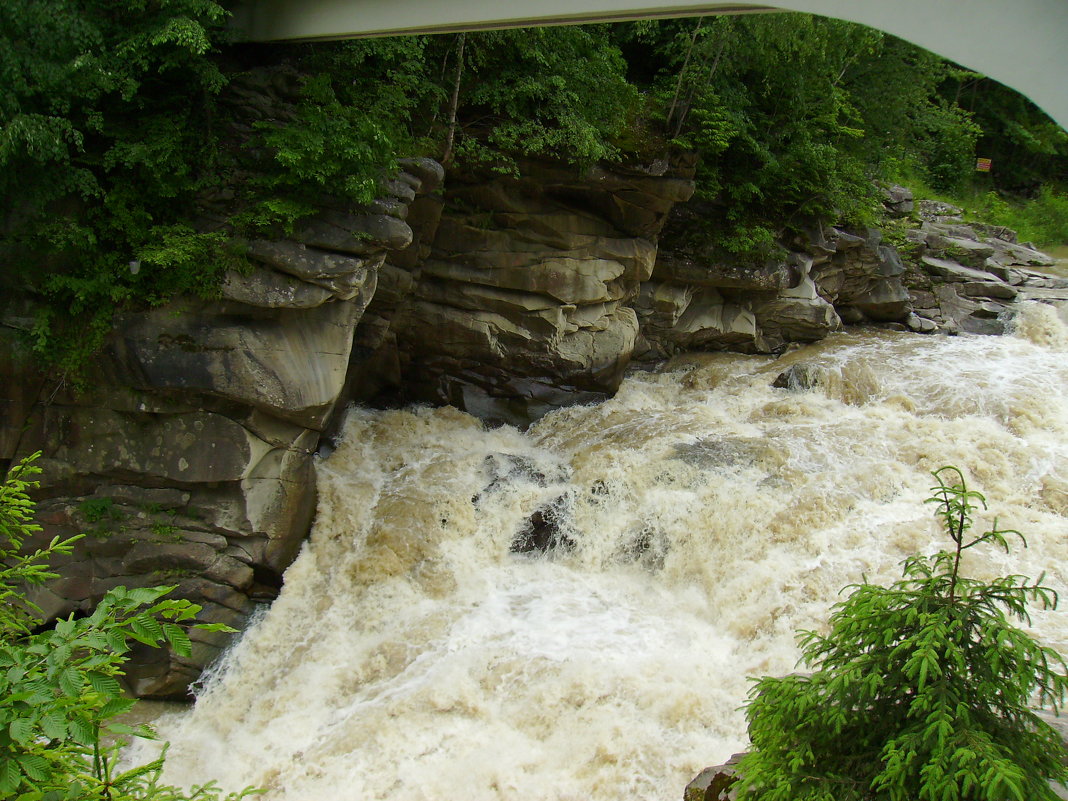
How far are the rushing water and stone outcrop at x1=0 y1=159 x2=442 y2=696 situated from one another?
1126 mm

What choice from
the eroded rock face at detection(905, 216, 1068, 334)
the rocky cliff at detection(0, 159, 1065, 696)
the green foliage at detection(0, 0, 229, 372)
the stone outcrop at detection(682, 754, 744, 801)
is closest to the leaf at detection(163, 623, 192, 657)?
the stone outcrop at detection(682, 754, 744, 801)

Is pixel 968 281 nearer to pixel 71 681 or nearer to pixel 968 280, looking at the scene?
pixel 968 280

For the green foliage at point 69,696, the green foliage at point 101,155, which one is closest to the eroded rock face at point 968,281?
the green foliage at point 101,155

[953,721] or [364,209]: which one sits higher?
[364,209]

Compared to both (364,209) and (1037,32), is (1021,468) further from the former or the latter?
(364,209)

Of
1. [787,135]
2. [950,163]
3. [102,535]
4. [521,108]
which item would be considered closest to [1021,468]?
[787,135]

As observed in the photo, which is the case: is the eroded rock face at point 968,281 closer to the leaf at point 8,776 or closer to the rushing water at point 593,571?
the rushing water at point 593,571

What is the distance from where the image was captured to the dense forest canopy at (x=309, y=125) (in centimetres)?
861

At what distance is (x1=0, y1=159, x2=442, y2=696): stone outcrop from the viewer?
370 inches

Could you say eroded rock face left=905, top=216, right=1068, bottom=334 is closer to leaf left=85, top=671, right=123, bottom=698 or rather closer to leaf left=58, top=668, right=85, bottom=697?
leaf left=85, top=671, right=123, bottom=698

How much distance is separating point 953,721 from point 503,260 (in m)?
10.9

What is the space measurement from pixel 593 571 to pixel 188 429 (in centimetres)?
595

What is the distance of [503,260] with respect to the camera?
1352 centimetres

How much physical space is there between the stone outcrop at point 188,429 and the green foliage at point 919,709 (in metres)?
7.65
